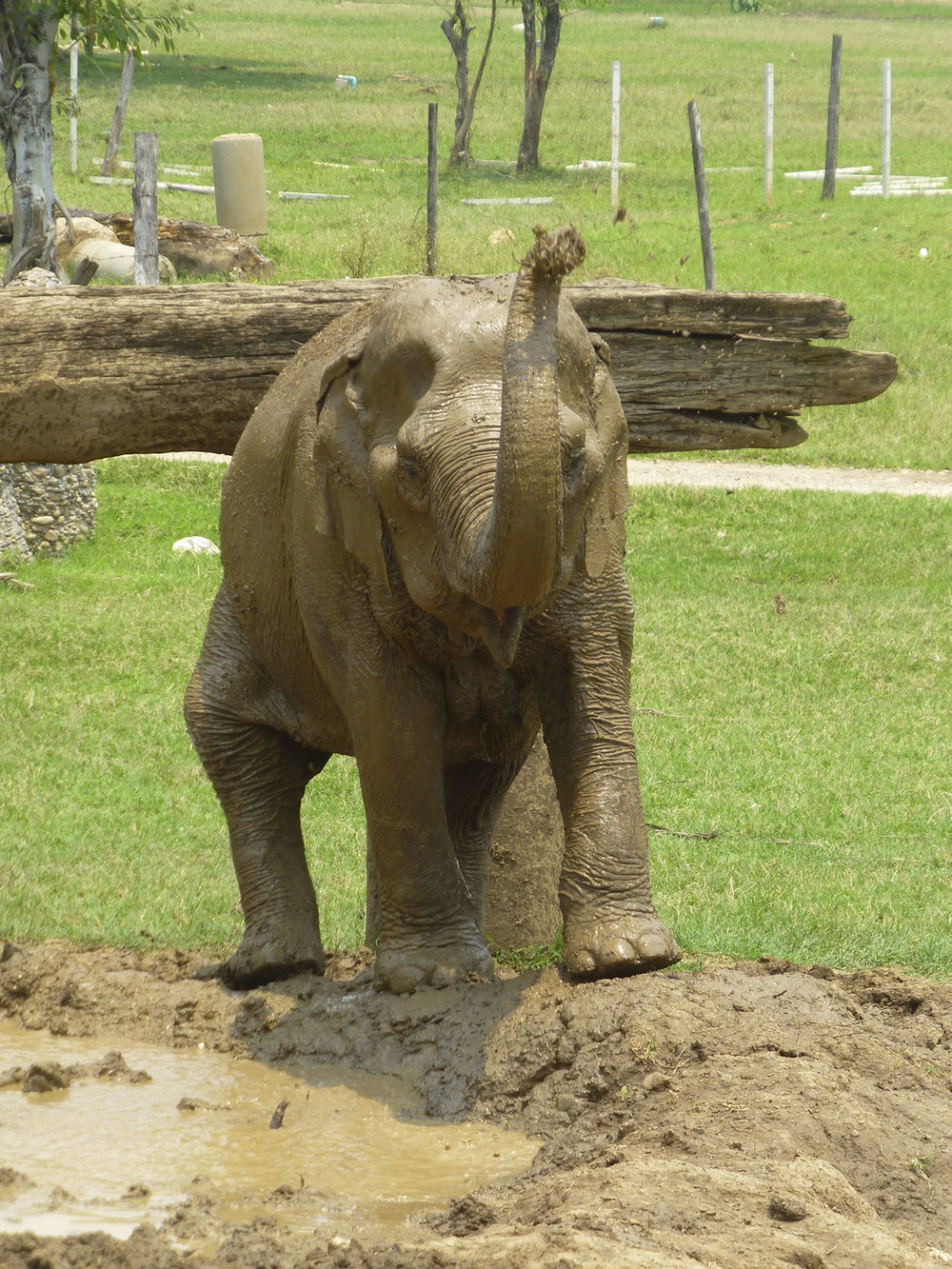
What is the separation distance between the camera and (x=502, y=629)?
175 inches

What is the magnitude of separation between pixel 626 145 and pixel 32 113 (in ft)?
74.0

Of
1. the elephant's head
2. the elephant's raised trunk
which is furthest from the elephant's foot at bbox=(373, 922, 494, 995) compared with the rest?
the elephant's raised trunk

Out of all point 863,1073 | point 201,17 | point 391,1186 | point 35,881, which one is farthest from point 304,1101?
point 201,17

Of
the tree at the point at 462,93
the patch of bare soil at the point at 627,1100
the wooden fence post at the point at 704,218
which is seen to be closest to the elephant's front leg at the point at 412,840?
the patch of bare soil at the point at 627,1100

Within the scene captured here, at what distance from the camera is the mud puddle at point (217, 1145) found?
400 centimetres

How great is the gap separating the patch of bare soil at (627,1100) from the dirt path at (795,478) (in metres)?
10.5

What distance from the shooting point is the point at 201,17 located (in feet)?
171

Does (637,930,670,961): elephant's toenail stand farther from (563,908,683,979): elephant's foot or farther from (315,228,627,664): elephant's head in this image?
Answer: (315,228,627,664): elephant's head

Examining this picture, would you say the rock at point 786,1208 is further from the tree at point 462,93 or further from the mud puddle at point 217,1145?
the tree at point 462,93

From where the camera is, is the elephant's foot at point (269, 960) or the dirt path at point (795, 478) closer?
the elephant's foot at point (269, 960)

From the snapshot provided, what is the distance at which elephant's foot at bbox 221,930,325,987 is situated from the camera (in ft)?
19.0

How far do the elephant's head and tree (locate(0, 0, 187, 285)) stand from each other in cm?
906

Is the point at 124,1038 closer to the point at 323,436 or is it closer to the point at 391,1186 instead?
the point at 391,1186

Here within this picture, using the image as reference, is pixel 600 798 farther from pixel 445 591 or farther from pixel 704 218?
pixel 704 218
